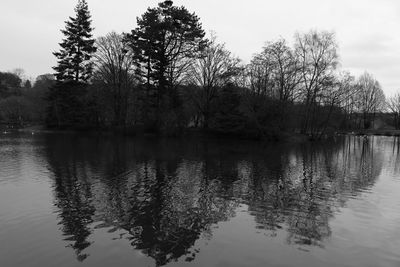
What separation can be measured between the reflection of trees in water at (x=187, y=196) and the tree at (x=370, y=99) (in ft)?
285

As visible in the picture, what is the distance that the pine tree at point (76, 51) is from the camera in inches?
2223

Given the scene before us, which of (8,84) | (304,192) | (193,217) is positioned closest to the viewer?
(193,217)

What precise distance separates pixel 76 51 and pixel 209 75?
23592 millimetres

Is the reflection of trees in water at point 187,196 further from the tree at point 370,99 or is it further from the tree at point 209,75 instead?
the tree at point 370,99

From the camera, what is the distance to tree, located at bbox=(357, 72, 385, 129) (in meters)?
102

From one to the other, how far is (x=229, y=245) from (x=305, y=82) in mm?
48584

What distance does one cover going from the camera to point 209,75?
54.9 metres

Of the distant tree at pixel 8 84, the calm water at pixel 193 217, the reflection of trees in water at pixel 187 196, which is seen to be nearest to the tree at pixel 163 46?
the reflection of trees in water at pixel 187 196

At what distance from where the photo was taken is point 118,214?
38.1 ft

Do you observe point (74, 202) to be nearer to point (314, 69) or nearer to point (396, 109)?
point (314, 69)

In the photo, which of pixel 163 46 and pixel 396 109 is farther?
pixel 396 109

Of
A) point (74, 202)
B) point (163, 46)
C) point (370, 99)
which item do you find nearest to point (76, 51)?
point (163, 46)

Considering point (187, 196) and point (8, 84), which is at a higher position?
point (8, 84)

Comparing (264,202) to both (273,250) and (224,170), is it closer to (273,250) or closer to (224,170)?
(273,250)
